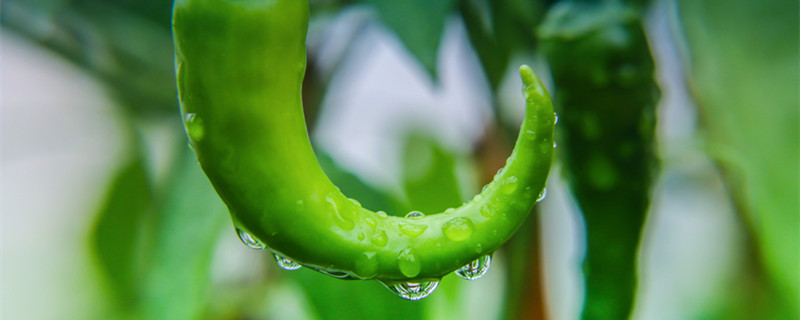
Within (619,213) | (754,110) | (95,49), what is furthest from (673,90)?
(95,49)

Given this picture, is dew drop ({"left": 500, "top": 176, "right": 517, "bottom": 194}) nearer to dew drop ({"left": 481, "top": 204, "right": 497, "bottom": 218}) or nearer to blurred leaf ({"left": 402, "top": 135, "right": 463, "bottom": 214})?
dew drop ({"left": 481, "top": 204, "right": 497, "bottom": 218})

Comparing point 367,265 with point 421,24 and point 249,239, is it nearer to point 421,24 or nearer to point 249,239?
point 249,239

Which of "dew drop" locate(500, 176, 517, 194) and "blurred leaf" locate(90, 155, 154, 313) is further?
"blurred leaf" locate(90, 155, 154, 313)

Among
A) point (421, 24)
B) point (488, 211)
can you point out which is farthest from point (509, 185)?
point (421, 24)

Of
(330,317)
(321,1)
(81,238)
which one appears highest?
(321,1)

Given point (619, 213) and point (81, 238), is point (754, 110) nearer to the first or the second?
point (619, 213)

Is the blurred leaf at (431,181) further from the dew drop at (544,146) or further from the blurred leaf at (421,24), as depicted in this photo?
the dew drop at (544,146)

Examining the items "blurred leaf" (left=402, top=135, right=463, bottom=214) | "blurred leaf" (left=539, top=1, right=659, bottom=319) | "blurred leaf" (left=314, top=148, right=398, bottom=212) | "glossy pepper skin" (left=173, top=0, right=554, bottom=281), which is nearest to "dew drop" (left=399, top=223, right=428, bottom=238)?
"glossy pepper skin" (left=173, top=0, right=554, bottom=281)
